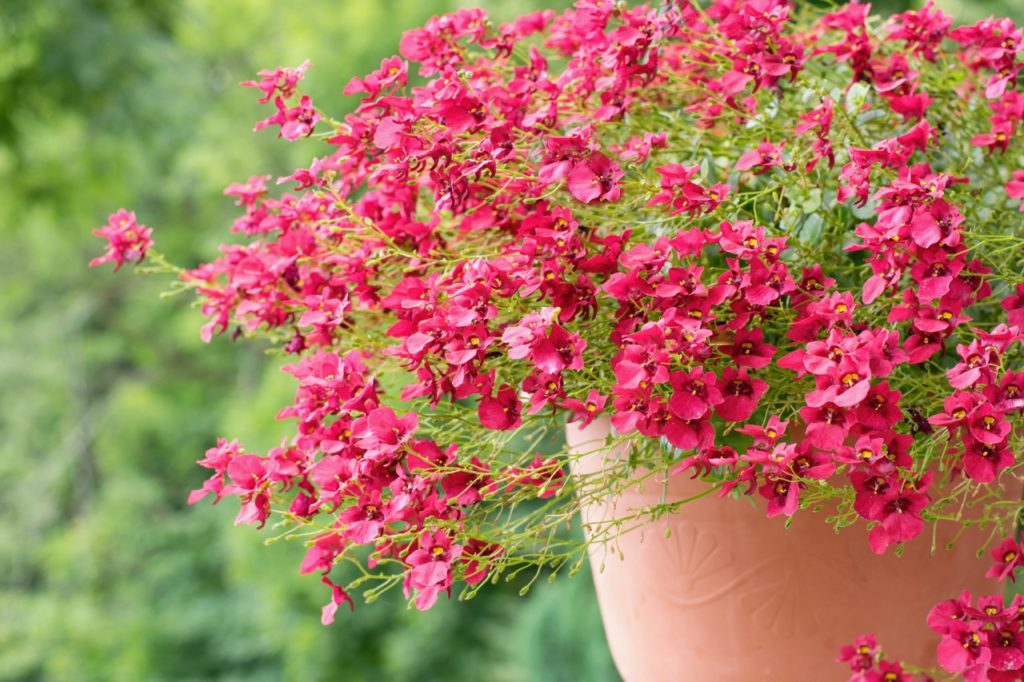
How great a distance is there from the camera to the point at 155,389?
19.5ft

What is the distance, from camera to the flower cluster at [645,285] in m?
0.62

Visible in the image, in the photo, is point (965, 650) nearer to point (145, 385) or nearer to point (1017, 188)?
point (1017, 188)

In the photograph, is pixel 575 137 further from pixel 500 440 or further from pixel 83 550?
pixel 83 550

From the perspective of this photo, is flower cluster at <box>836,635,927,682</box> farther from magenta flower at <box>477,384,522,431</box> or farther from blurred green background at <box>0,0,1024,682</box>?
blurred green background at <box>0,0,1024,682</box>

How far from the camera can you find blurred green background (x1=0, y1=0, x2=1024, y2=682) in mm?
3275

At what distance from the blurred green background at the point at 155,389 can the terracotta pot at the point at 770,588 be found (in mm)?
1456

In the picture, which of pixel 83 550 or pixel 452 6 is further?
pixel 83 550

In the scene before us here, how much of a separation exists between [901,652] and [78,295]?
604 centimetres

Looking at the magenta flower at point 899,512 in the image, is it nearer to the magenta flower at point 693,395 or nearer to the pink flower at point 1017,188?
the magenta flower at point 693,395

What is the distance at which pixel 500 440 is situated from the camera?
809 mm

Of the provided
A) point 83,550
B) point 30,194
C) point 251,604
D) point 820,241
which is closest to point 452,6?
point 30,194

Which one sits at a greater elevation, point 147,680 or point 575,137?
point 147,680

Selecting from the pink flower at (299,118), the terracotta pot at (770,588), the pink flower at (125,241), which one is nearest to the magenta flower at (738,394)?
the terracotta pot at (770,588)

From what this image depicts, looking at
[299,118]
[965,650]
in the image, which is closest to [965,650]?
[965,650]
